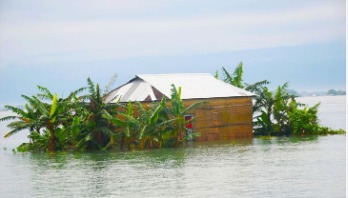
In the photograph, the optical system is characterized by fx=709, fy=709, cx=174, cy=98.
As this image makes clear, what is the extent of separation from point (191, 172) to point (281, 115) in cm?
1076

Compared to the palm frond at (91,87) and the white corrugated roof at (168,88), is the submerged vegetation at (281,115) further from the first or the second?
the palm frond at (91,87)

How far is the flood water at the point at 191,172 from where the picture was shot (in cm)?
1491

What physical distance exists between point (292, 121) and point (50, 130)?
937 cm

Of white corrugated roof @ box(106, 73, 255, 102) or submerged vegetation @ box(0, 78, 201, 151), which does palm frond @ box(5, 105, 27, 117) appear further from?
white corrugated roof @ box(106, 73, 255, 102)

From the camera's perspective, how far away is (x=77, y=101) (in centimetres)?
2375

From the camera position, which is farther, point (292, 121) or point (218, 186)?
point (292, 121)

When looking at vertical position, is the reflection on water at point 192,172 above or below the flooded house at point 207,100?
below

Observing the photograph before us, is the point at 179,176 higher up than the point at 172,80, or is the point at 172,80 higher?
the point at 172,80

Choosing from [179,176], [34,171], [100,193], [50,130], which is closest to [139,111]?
[50,130]

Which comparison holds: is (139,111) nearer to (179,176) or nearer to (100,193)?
(179,176)

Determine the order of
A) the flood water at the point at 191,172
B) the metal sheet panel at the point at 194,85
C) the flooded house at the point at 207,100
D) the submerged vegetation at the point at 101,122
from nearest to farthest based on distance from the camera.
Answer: the flood water at the point at 191,172, the submerged vegetation at the point at 101,122, the flooded house at the point at 207,100, the metal sheet panel at the point at 194,85

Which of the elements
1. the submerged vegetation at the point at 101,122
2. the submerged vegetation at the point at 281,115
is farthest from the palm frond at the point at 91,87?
the submerged vegetation at the point at 281,115

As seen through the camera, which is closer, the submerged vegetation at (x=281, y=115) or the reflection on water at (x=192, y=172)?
the reflection on water at (x=192, y=172)

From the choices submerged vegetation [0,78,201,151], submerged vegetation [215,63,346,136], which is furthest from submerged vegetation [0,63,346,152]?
submerged vegetation [215,63,346,136]
